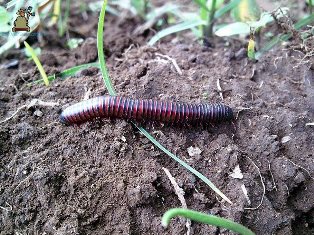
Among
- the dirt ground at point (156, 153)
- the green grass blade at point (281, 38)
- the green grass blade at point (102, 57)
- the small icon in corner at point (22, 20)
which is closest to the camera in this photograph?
the dirt ground at point (156, 153)

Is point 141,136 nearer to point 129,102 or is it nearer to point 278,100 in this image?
point 129,102

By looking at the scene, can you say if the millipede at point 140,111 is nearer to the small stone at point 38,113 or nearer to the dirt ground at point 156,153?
the dirt ground at point 156,153

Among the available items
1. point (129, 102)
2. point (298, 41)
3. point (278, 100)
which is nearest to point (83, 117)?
point (129, 102)

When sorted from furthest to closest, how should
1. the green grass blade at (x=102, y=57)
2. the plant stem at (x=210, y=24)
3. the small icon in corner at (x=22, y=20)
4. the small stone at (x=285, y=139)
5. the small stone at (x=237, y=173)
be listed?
the plant stem at (x=210, y=24), the small icon in corner at (x=22, y=20), the small stone at (x=285, y=139), the green grass blade at (x=102, y=57), the small stone at (x=237, y=173)

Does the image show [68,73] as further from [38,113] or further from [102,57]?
[102,57]

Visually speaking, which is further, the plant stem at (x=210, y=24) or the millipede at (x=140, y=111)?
the plant stem at (x=210, y=24)

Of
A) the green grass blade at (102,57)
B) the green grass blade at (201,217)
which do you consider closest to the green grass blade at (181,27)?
the green grass blade at (102,57)

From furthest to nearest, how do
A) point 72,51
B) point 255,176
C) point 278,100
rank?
point 72,51
point 278,100
point 255,176
